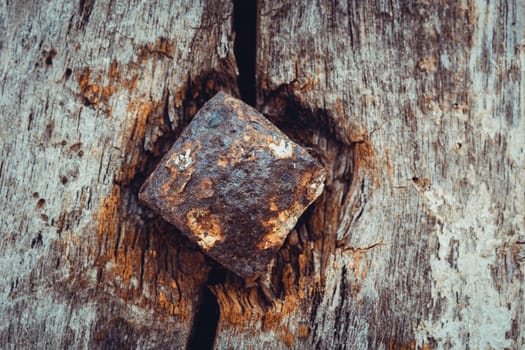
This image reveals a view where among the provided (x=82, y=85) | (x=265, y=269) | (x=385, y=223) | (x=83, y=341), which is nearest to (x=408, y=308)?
(x=385, y=223)

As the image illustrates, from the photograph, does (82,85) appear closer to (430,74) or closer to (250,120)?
(250,120)

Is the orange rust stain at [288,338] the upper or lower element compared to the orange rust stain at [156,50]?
lower

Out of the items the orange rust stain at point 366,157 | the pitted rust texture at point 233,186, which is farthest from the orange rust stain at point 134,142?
the orange rust stain at point 366,157

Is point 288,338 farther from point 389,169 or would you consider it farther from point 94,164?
point 94,164

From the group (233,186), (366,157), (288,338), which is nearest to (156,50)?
(233,186)

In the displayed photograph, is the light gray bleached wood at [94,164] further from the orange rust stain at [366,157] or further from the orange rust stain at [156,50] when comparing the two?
the orange rust stain at [366,157]
